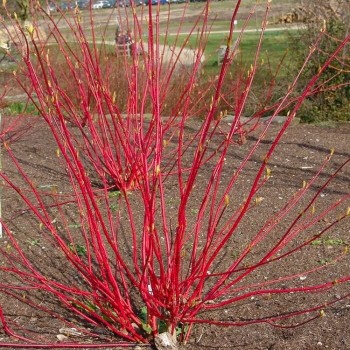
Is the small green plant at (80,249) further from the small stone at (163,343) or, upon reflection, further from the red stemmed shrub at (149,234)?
the small stone at (163,343)

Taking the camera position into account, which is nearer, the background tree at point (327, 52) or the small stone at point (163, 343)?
the small stone at point (163, 343)

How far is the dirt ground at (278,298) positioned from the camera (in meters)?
3.52

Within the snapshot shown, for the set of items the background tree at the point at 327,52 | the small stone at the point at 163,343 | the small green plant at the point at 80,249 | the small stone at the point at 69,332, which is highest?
the small stone at the point at 163,343

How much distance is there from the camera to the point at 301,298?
3.87 m

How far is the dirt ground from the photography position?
3520 millimetres

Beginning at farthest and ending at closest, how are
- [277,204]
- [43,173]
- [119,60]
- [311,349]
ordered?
[119,60]
[43,173]
[277,204]
[311,349]

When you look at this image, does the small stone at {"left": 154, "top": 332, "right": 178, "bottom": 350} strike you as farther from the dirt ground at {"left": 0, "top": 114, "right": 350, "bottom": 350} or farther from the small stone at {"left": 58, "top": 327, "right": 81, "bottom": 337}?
the small stone at {"left": 58, "top": 327, "right": 81, "bottom": 337}

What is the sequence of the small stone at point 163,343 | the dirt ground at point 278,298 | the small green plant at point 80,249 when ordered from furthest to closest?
Answer: 1. the small green plant at point 80,249
2. the dirt ground at point 278,298
3. the small stone at point 163,343

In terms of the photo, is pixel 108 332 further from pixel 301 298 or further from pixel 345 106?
pixel 345 106

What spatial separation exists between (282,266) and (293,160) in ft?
7.90

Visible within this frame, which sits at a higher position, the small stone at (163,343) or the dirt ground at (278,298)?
the small stone at (163,343)

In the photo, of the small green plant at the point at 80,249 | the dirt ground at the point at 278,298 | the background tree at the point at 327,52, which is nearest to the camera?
the dirt ground at the point at 278,298

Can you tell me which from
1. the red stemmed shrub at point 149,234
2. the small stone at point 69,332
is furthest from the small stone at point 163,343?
the small stone at point 69,332

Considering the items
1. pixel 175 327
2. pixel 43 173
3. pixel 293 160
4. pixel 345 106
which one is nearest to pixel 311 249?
pixel 175 327
